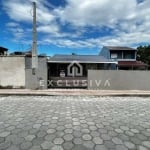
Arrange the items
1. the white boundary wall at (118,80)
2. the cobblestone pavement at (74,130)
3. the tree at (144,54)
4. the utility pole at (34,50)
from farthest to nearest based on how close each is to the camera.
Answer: the tree at (144,54), the white boundary wall at (118,80), the utility pole at (34,50), the cobblestone pavement at (74,130)

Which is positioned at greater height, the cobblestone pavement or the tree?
the tree

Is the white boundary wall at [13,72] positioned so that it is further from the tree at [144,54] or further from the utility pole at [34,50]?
the tree at [144,54]

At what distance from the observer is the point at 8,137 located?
13.7 ft

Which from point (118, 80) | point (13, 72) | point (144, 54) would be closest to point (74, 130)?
point (118, 80)

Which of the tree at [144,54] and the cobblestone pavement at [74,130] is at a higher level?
the tree at [144,54]

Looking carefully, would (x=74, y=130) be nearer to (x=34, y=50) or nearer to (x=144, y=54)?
(x=34, y=50)

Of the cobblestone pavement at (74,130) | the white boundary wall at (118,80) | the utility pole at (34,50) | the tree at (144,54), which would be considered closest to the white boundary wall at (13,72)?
the utility pole at (34,50)

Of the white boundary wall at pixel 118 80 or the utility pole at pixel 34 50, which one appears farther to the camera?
the white boundary wall at pixel 118 80

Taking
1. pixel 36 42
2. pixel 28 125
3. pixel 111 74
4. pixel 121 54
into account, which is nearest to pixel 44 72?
pixel 36 42

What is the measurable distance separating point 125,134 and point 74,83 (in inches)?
393

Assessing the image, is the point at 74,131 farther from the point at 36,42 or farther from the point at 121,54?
the point at 121,54

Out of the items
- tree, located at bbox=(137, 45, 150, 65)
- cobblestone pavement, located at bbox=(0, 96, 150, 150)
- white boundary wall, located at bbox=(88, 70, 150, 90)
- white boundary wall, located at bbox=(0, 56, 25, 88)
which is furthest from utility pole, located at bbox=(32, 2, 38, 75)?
tree, located at bbox=(137, 45, 150, 65)

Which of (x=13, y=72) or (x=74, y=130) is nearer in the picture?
(x=74, y=130)

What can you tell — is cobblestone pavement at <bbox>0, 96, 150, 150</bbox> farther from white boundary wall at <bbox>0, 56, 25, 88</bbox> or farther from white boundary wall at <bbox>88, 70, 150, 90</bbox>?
white boundary wall at <bbox>0, 56, 25, 88</bbox>
